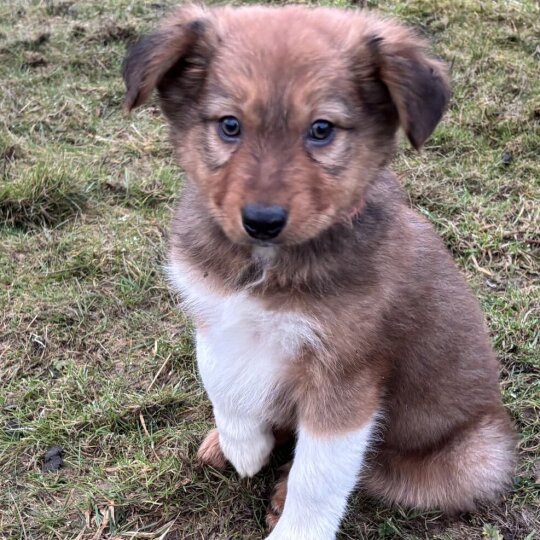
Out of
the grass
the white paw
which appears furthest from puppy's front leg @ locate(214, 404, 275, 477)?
the grass

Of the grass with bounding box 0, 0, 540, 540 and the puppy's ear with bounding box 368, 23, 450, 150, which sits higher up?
the puppy's ear with bounding box 368, 23, 450, 150

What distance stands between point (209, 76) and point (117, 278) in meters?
2.46

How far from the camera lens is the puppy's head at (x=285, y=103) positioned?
99.3 inches

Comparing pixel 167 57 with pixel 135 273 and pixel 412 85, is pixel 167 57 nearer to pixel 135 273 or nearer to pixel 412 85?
pixel 412 85

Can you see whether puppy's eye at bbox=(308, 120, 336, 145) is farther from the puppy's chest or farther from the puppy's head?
the puppy's chest

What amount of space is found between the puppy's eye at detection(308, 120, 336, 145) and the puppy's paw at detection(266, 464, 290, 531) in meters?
1.86

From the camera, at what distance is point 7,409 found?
4172mm

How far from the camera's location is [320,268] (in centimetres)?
288

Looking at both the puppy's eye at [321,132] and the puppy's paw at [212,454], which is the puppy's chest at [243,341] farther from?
the puppy's eye at [321,132]

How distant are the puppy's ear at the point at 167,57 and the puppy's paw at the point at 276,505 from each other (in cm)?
199

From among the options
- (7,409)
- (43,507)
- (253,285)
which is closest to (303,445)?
(253,285)

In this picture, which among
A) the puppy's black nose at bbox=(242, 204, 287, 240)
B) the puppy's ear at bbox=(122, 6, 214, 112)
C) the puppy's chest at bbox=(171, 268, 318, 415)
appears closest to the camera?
the puppy's black nose at bbox=(242, 204, 287, 240)

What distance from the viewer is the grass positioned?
12.3ft

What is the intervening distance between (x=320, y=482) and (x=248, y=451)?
592 mm
